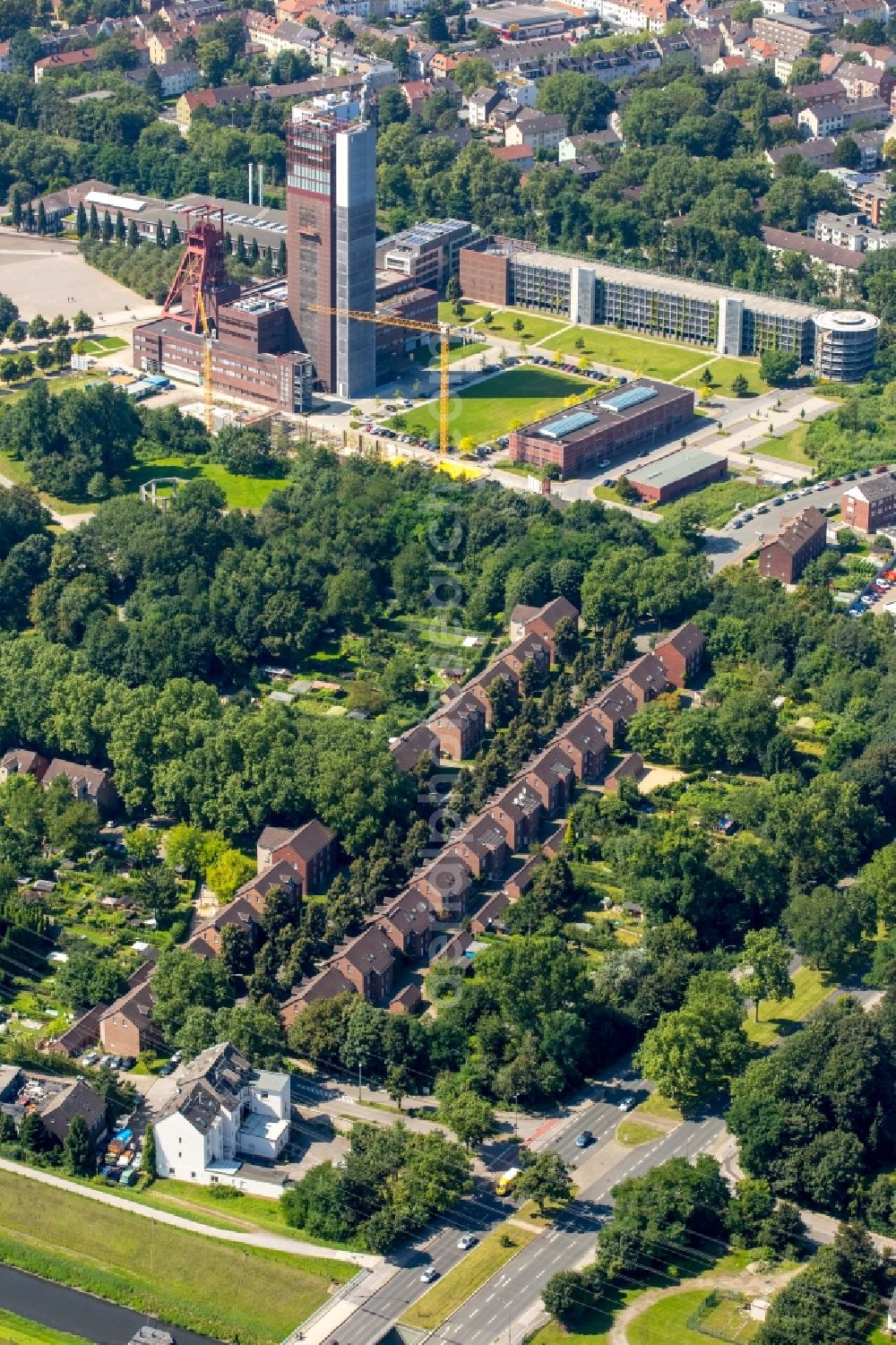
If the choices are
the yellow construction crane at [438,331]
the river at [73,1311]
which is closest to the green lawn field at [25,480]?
the yellow construction crane at [438,331]

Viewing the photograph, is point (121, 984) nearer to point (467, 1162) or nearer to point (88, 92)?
point (467, 1162)

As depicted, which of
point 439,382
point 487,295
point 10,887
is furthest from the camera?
point 487,295

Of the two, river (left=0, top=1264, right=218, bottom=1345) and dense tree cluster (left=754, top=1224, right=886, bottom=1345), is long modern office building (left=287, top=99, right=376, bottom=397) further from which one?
dense tree cluster (left=754, top=1224, right=886, bottom=1345)

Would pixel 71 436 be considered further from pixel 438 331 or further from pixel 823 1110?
pixel 823 1110

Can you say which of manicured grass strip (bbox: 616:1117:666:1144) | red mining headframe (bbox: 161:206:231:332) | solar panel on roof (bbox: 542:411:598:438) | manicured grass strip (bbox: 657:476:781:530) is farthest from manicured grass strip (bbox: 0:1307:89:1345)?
red mining headframe (bbox: 161:206:231:332)

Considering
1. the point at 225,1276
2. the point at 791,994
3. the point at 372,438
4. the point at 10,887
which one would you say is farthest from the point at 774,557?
the point at 225,1276

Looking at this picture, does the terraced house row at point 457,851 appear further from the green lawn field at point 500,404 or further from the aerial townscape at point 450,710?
the green lawn field at point 500,404

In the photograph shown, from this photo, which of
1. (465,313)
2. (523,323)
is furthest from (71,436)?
(523,323)
